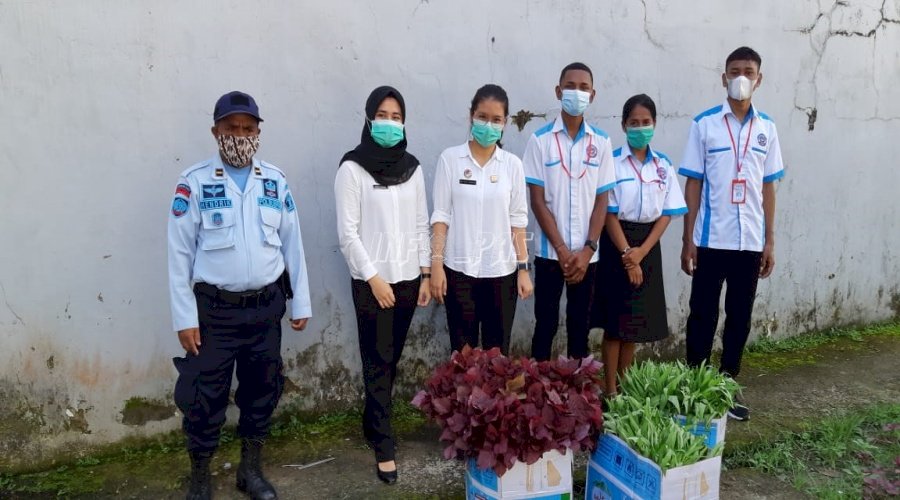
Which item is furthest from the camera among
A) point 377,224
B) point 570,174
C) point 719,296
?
point 719,296

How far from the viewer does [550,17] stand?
389 centimetres

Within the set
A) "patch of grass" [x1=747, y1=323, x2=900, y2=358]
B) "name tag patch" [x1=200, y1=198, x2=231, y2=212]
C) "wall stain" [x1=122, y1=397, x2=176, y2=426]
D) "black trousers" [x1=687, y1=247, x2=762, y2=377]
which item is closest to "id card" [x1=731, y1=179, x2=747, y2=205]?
"black trousers" [x1=687, y1=247, x2=762, y2=377]

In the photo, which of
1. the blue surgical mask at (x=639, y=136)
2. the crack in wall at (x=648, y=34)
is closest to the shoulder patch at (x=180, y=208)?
the blue surgical mask at (x=639, y=136)

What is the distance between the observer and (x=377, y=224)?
2.91 metres

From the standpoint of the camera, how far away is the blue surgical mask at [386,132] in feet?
9.40

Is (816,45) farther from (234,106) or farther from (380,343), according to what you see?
(234,106)

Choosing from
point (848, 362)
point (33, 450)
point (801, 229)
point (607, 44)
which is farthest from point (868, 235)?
point (33, 450)

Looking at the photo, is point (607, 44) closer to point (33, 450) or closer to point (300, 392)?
point (300, 392)

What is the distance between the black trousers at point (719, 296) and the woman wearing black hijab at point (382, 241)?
170 cm

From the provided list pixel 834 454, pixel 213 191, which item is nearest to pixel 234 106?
pixel 213 191

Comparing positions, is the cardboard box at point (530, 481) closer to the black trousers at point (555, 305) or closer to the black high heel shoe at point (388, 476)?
the black high heel shoe at point (388, 476)

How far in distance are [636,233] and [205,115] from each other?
7.70 ft

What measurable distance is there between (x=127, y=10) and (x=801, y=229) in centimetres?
482

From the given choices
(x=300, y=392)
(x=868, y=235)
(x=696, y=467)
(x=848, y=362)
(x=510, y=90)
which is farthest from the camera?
(x=868, y=235)
